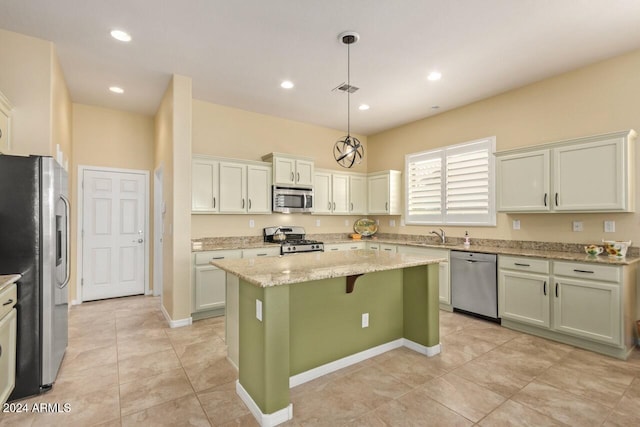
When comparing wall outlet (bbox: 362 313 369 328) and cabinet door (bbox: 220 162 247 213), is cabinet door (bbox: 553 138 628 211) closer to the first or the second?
wall outlet (bbox: 362 313 369 328)

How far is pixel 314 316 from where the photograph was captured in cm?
256

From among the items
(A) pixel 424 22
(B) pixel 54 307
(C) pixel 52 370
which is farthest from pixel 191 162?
(A) pixel 424 22

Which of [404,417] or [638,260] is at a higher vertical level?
[638,260]

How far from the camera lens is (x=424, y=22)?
2.73 meters

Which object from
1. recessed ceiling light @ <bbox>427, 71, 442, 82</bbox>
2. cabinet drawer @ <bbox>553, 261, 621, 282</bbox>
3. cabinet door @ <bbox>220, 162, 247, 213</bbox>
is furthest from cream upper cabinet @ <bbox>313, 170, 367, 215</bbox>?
cabinet drawer @ <bbox>553, 261, 621, 282</bbox>

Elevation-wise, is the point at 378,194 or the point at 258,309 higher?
the point at 378,194

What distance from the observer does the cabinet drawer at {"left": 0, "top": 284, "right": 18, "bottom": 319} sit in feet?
6.35

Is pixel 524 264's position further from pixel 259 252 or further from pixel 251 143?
pixel 251 143

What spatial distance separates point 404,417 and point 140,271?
4.85 metres

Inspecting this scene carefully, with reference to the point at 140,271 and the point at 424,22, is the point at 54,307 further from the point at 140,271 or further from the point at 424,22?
the point at 424,22

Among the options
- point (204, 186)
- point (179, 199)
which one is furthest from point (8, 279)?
point (204, 186)

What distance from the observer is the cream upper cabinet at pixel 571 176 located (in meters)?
3.08

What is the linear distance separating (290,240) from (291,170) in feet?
3.88

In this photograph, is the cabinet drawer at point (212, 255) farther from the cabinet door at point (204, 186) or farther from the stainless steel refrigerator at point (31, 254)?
the stainless steel refrigerator at point (31, 254)
